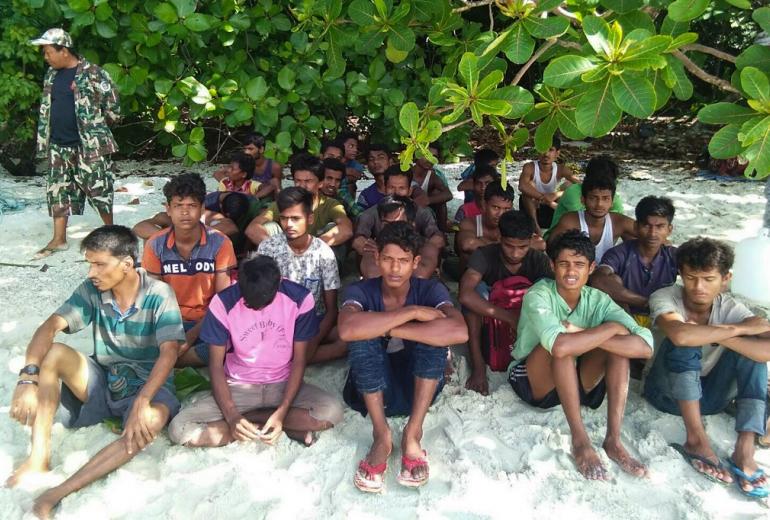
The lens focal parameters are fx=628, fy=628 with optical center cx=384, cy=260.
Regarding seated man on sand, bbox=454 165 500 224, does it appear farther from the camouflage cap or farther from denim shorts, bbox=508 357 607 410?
the camouflage cap

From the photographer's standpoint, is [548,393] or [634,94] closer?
[634,94]

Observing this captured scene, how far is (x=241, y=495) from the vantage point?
92.8 inches

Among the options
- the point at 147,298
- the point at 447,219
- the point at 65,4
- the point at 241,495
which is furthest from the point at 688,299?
the point at 65,4

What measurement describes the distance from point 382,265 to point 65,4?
3.58 metres

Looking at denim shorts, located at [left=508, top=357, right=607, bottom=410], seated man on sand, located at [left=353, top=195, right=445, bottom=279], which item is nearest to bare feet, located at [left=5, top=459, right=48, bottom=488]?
seated man on sand, located at [left=353, top=195, right=445, bottom=279]

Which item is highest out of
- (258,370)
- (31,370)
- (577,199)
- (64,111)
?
(64,111)

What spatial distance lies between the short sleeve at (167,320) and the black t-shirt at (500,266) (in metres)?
1.47

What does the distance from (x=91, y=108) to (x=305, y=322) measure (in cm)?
274

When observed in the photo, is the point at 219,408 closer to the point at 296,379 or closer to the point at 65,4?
the point at 296,379

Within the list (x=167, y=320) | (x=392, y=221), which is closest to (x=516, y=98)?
(x=392, y=221)

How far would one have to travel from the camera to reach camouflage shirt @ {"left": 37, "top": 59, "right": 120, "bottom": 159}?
4359mm

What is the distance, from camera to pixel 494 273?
3.29 metres

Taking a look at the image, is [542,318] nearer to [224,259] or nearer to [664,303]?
[664,303]

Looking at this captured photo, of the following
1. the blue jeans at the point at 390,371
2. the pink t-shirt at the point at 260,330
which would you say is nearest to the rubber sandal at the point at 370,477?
the blue jeans at the point at 390,371
